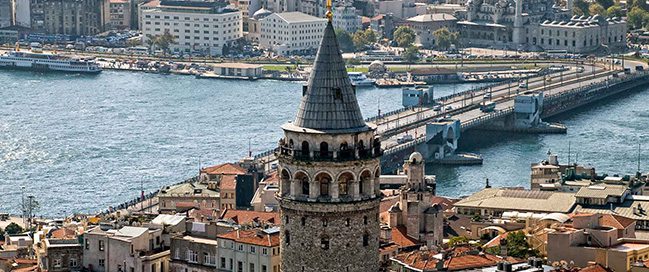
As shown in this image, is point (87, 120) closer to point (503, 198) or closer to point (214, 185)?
point (214, 185)

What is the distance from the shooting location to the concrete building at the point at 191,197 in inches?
2844

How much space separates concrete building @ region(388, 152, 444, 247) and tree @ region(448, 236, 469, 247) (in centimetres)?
32

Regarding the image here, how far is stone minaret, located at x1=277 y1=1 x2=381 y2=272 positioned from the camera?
87.6 ft

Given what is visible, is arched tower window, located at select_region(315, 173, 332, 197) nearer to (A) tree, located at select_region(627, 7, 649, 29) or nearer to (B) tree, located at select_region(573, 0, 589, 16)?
(A) tree, located at select_region(627, 7, 649, 29)

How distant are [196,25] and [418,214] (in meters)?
112

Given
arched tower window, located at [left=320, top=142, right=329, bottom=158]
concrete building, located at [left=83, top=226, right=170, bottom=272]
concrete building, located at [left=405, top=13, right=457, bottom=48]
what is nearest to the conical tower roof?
arched tower window, located at [left=320, top=142, right=329, bottom=158]

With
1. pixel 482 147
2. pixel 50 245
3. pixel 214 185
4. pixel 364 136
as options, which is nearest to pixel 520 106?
pixel 482 147

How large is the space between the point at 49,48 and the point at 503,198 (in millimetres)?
103048

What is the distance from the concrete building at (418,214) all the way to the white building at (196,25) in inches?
4253

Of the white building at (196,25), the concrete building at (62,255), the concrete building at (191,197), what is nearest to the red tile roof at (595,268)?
the concrete building at (62,255)

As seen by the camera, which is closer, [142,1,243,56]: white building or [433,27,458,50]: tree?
[433,27,458,50]: tree

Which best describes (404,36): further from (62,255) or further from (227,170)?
(62,255)

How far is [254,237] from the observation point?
47.8m

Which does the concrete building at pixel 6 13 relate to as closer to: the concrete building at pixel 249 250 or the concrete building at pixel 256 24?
the concrete building at pixel 256 24
